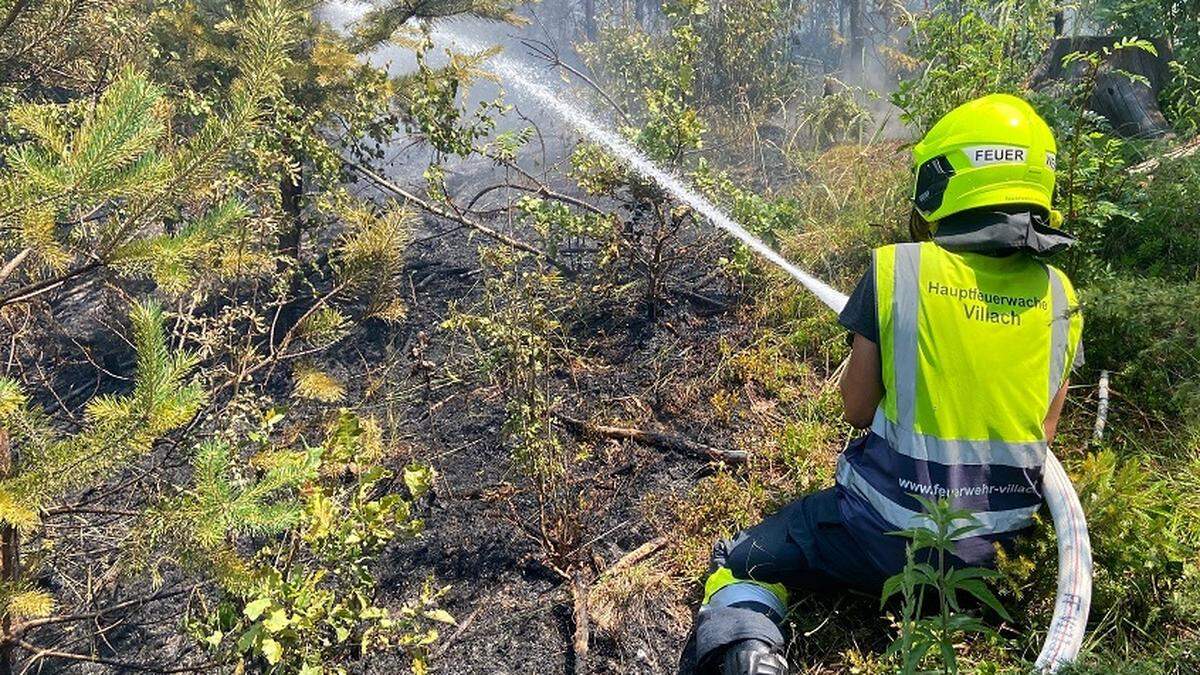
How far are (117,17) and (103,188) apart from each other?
11.7 ft

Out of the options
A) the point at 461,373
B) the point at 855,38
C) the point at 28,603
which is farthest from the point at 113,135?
the point at 855,38

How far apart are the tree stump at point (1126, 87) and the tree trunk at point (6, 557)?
442 centimetres

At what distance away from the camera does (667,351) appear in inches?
145

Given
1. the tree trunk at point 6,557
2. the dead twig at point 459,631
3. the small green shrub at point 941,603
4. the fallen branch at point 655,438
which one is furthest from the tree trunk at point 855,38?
the tree trunk at point 6,557

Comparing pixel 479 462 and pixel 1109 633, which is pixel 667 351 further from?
pixel 1109 633

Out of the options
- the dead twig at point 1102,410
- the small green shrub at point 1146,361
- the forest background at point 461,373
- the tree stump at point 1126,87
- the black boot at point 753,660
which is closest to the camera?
the forest background at point 461,373

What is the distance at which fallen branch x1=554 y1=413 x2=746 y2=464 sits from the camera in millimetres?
3018

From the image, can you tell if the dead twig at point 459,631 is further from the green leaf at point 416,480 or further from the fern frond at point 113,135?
the fern frond at point 113,135

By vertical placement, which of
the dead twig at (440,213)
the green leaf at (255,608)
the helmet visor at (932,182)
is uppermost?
the helmet visor at (932,182)

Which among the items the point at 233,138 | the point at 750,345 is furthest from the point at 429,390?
the point at 233,138

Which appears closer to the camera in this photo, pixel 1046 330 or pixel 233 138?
pixel 233 138

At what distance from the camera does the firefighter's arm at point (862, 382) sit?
2068 mm

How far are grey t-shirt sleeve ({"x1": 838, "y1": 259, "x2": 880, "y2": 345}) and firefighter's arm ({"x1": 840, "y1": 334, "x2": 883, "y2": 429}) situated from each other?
0.03 metres

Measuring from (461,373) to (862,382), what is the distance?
2070mm
